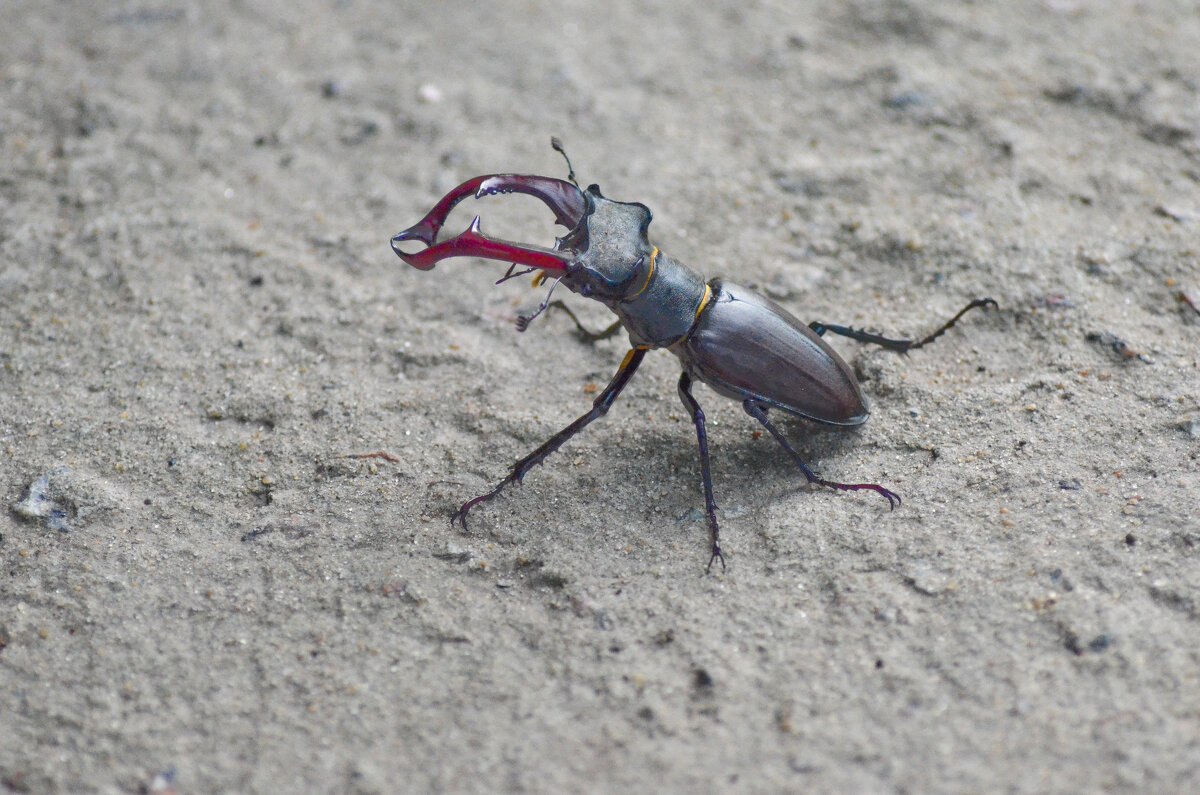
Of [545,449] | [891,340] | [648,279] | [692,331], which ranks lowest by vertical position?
[545,449]

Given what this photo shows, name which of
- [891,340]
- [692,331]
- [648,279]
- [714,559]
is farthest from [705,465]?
[891,340]

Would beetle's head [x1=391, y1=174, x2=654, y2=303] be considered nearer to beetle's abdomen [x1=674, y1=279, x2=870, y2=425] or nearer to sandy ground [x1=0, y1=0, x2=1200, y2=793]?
beetle's abdomen [x1=674, y1=279, x2=870, y2=425]

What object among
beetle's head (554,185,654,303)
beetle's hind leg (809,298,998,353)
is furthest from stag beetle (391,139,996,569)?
beetle's hind leg (809,298,998,353)

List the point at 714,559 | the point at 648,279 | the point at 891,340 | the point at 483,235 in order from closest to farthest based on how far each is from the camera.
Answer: the point at 483,235, the point at 714,559, the point at 648,279, the point at 891,340

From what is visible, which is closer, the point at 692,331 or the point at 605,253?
the point at 605,253

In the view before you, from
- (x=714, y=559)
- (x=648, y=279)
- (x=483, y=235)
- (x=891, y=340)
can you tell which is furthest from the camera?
(x=891, y=340)

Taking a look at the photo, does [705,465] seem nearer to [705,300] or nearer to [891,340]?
[705,300]

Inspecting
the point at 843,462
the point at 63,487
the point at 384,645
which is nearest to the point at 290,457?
the point at 63,487
